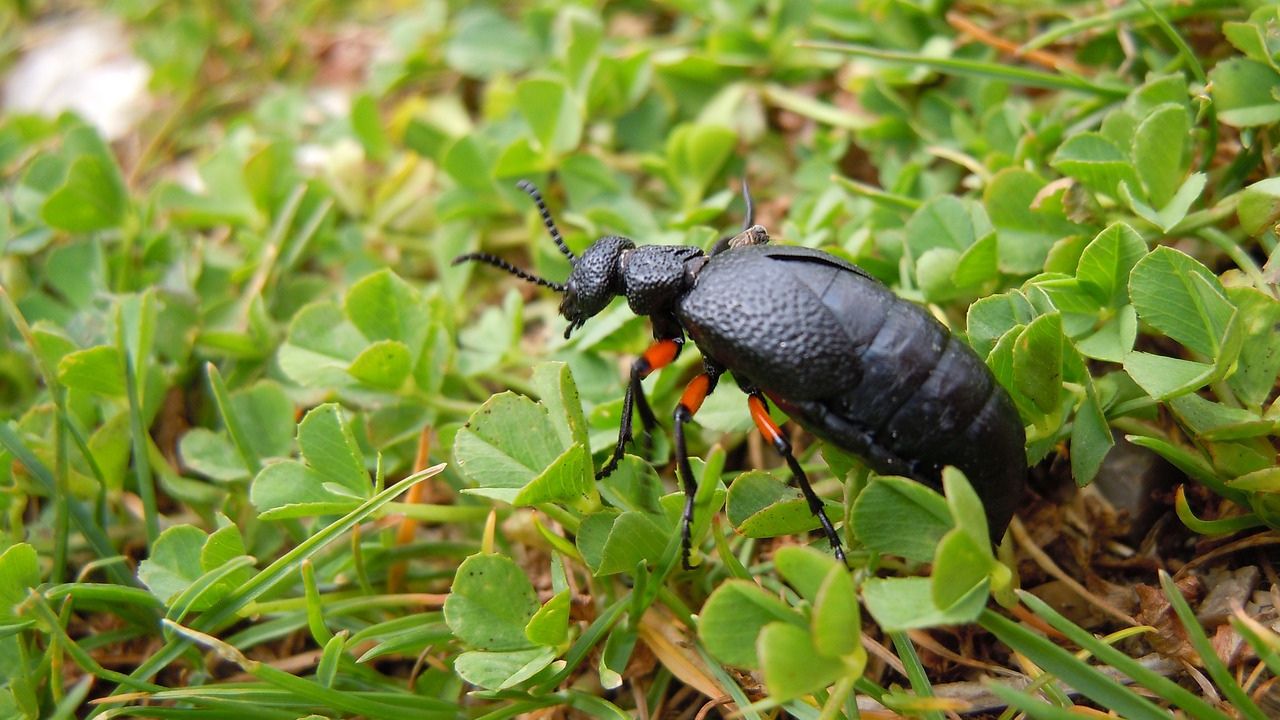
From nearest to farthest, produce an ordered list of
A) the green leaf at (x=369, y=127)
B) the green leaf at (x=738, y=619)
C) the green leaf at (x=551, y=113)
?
the green leaf at (x=738, y=619)
the green leaf at (x=551, y=113)
the green leaf at (x=369, y=127)

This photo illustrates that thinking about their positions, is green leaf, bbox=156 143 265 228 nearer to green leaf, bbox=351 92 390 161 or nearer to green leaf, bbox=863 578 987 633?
green leaf, bbox=351 92 390 161

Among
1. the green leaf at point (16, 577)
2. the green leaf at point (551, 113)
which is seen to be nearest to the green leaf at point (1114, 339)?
→ the green leaf at point (551, 113)

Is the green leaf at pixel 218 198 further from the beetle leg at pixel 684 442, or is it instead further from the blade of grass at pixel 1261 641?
the blade of grass at pixel 1261 641

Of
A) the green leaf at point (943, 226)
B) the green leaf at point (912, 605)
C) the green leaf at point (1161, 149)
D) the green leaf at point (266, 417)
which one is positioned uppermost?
the green leaf at point (1161, 149)

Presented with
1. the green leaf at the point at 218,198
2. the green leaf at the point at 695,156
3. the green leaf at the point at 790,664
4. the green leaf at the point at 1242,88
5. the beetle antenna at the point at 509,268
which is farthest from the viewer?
the green leaf at the point at 218,198

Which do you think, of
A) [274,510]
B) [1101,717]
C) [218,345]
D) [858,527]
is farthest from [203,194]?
[1101,717]

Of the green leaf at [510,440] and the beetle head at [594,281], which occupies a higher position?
the beetle head at [594,281]

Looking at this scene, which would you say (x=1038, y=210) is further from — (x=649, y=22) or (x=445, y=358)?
(x=649, y=22)

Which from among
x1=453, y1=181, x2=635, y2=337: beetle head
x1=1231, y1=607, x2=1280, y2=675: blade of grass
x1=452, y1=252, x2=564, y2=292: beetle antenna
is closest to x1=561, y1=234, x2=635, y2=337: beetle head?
x1=453, y1=181, x2=635, y2=337: beetle head
